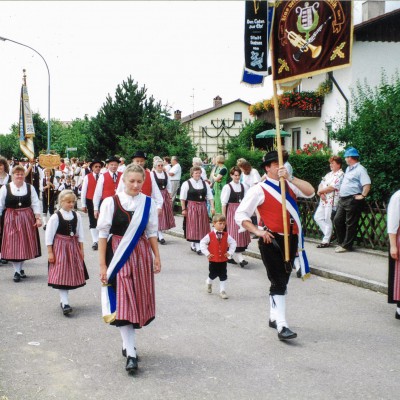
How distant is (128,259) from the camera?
504 centimetres

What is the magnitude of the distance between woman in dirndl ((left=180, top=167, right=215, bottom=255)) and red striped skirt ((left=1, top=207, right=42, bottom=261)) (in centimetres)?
334

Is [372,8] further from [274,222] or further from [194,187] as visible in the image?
[274,222]

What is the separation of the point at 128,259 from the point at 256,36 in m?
A: 3.06

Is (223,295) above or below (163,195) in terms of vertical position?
below

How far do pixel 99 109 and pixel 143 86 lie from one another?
125 inches

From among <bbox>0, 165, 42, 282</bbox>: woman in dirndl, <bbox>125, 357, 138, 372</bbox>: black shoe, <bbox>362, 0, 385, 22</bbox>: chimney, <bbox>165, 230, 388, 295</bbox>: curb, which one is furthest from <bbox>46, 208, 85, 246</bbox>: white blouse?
<bbox>362, 0, 385, 22</bbox>: chimney

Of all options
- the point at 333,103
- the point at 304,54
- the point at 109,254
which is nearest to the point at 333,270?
the point at 304,54

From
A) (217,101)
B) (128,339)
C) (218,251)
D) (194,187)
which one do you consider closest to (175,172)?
(194,187)

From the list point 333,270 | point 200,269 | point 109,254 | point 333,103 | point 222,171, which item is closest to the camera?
point 109,254

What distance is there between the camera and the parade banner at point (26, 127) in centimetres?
1797

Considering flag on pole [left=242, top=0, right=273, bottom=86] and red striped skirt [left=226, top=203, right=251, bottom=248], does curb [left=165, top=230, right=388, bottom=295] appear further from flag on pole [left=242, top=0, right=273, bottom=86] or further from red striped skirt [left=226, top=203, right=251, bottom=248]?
flag on pole [left=242, top=0, right=273, bottom=86]

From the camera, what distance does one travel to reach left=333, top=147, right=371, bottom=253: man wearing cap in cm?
1082

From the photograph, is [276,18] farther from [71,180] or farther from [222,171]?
[71,180]

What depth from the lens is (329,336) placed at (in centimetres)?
606
